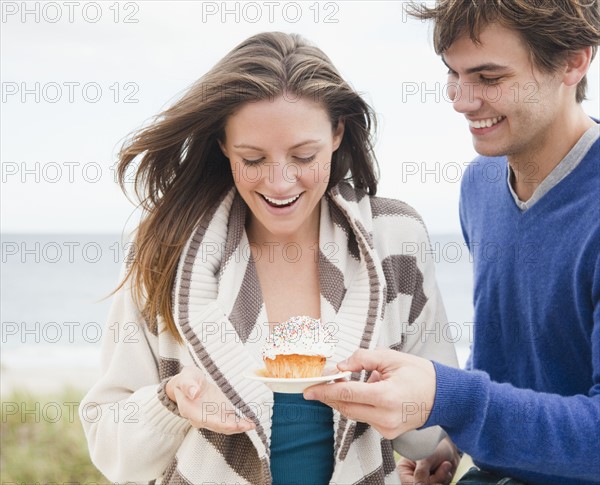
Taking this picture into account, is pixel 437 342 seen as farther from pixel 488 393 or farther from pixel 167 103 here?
pixel 167 103

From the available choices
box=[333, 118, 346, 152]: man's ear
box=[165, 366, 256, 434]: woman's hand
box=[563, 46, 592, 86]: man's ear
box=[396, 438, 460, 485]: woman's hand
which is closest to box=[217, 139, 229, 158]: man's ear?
box=[333, 118, 346, 152]: man's ear

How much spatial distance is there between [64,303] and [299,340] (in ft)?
65.3

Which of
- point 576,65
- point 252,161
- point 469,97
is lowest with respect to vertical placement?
point 252,161

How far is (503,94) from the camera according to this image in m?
2.64

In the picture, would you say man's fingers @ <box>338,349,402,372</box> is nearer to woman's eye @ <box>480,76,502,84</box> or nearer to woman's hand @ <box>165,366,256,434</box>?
woman's hand @ <box>165,366,256,434</box>

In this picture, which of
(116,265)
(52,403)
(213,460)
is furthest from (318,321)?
(116,265)

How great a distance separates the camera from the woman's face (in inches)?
100.0

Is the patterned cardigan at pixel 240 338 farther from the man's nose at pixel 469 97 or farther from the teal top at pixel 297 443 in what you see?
the man's nose at pixel 469 97

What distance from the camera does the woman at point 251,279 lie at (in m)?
2.53

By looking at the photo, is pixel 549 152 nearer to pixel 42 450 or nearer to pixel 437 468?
pixel 437 468

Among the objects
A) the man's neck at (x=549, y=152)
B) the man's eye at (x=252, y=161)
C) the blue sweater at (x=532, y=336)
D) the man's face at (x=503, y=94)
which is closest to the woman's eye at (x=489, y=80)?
the man's face at (x=503, y=94)

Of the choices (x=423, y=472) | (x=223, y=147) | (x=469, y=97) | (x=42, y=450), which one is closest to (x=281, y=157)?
(x=223, y=147)

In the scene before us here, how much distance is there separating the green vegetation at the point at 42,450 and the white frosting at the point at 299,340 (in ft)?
10.5

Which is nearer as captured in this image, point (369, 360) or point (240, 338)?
point (369, 360)
